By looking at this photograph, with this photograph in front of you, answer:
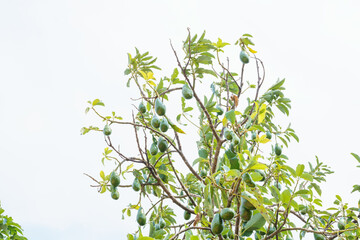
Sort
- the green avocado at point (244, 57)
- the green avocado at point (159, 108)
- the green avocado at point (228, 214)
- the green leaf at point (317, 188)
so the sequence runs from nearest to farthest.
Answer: the green avocado at point (228, 214) < the green avocado at point (159, 108) < the green avocado at point (244, 57) < the green leaf at point (317, 188)

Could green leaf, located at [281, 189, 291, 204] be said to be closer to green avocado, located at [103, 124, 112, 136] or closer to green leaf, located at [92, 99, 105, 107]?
green avocado, located at [103, 124, 112, 136]

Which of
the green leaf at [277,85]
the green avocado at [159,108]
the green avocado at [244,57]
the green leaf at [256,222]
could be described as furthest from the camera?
the green leaf at [277,85]

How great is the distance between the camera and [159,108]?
6.15 feet

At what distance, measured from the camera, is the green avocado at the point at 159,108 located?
187 cm

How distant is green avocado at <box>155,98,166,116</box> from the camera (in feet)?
6.14

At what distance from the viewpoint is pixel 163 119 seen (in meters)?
1.93

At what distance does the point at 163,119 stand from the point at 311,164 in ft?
4.29

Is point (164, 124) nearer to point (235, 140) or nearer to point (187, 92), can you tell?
point (187, 92)

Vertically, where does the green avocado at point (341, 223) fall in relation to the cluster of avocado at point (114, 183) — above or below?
below

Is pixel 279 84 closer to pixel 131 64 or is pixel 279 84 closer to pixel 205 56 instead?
pixel 205 56

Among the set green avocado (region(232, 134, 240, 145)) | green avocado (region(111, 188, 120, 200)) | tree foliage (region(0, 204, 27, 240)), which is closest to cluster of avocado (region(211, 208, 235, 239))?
green avocado (region(232, 134, 240, 145))

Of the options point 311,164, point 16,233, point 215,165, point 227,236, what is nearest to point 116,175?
point 215,165

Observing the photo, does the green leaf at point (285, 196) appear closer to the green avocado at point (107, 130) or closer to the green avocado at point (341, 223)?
the green avocado at point (341, 223)

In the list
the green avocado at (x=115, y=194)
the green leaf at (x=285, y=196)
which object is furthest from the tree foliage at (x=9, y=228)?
the green leaf at (x=285, y=196)
